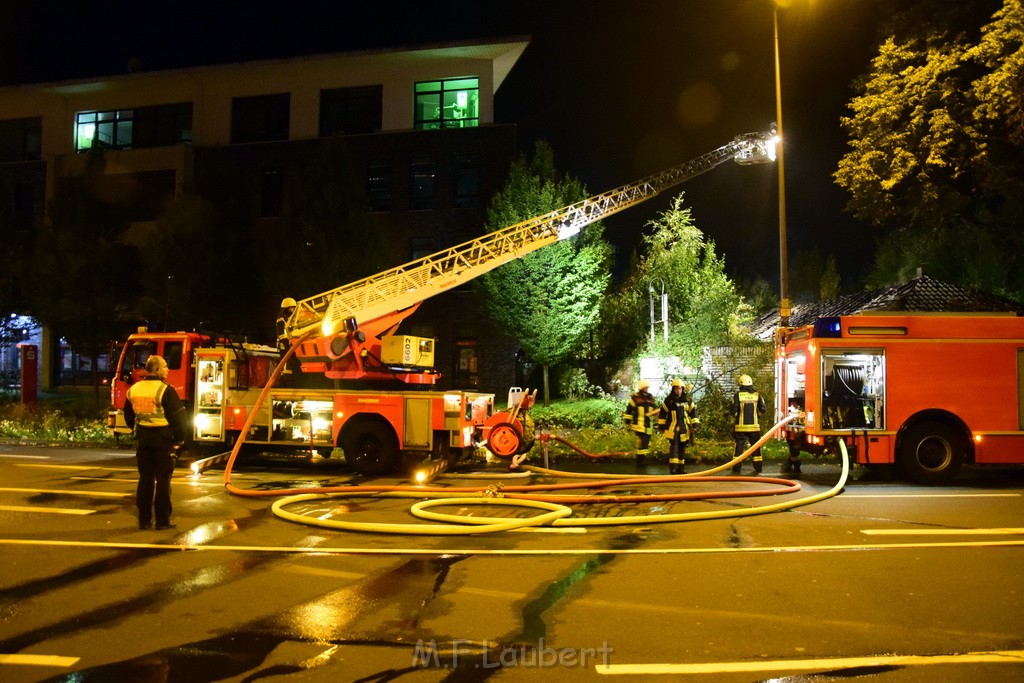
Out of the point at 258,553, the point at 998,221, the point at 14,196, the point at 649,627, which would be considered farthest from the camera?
the point at 14,196

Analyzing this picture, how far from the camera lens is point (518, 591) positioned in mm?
5691

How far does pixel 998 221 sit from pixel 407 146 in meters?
18.7

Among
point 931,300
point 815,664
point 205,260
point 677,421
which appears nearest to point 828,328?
point 677,421

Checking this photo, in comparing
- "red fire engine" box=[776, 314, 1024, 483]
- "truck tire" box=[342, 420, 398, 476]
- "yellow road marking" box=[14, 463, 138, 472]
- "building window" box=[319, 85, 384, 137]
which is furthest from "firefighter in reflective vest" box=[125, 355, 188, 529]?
"building window" box=[319, 85, 384, 137]

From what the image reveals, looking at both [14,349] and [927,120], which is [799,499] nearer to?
[927,120]

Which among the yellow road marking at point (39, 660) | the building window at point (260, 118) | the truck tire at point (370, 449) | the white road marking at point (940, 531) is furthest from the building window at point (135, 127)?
the white road marking at point (940, 531)

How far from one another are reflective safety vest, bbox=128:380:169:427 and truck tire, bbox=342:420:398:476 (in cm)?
470

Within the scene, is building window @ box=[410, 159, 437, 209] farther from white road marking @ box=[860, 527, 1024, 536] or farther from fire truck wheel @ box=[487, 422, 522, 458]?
white road marking @ box=[860, 527, 1024, 536]

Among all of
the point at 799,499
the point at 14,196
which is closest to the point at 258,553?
the point at 799,499

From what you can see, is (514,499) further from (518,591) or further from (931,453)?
(931,453)

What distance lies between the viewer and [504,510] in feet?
29.1

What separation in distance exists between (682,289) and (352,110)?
14268 millimetres

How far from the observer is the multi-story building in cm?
2698
